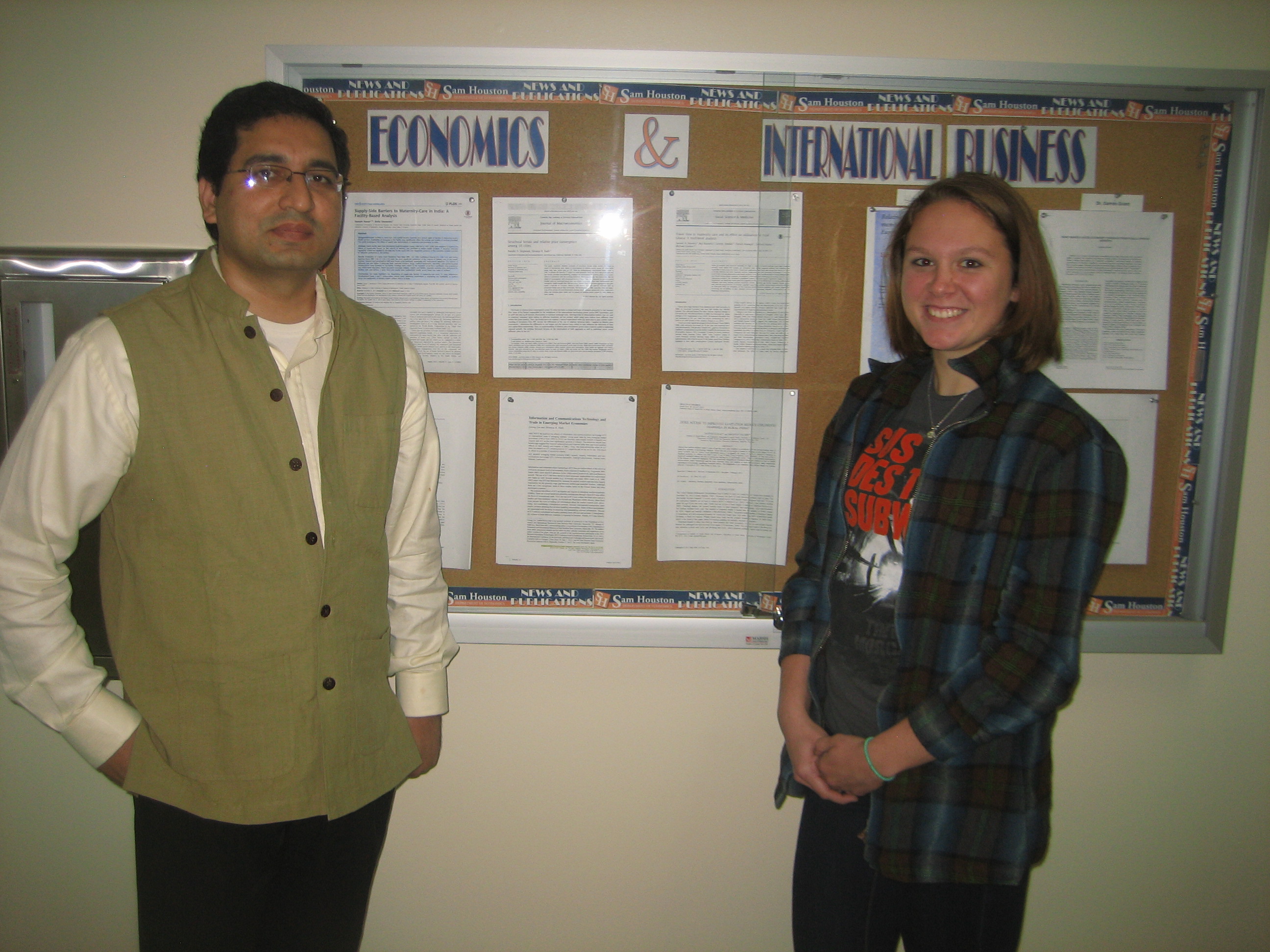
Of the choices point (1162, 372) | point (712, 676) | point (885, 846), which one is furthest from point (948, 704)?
point (1162, 372)

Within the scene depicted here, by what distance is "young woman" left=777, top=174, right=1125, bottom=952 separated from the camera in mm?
967

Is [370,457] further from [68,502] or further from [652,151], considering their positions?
[652,151]

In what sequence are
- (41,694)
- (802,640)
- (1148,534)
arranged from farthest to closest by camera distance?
(1148,534), (802,640), (41,694)

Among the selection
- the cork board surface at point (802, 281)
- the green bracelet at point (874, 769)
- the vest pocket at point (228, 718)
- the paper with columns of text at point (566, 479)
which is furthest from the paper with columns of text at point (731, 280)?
the vest pocket at point (228, 718)

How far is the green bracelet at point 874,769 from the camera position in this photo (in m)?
1.04

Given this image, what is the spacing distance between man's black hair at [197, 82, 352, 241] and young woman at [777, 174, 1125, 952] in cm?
103

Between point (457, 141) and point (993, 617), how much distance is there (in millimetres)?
1381

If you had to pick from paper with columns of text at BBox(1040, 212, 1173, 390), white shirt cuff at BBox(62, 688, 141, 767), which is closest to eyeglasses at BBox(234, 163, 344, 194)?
white shirt cuff at BBox(62, 688, 141, 767)

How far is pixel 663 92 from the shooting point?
145cm

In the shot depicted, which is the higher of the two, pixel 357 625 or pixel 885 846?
pixel 357 625

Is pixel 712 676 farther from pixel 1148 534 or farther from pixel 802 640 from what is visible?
pixel 1148 534

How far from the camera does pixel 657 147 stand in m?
1.46

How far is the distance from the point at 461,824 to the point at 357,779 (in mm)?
633

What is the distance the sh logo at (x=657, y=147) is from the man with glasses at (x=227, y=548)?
2.00 feet
